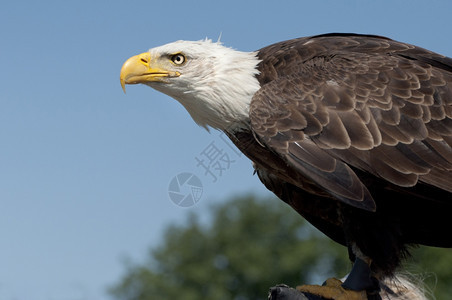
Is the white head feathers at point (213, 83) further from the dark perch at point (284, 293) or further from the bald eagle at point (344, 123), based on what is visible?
the dark perch at point (284, 293)

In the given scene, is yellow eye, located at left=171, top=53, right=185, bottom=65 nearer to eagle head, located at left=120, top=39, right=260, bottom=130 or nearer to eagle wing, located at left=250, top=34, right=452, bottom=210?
eagle head, located at left=120, top=39, right=260, bottom=130

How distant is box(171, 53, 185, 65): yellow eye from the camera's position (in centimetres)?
566

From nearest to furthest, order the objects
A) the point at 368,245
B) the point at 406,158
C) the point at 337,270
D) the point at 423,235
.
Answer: the point at 406,158 < the point at 368,245 < the point at 423,235 < the point at 337,270

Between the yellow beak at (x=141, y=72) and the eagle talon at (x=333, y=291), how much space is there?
7.25 feet

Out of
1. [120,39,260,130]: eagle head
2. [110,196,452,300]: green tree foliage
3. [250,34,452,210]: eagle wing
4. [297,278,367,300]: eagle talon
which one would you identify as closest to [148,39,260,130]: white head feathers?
[120,39,260,130]: eagle head

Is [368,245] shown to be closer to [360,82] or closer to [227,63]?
[360,82]

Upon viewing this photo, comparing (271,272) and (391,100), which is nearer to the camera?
(391,100)

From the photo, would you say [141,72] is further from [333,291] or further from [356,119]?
[333,291]

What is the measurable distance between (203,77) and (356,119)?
4.46 ft

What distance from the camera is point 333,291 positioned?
18.3 feet

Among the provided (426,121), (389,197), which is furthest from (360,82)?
(389,197)

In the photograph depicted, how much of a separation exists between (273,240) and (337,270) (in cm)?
503

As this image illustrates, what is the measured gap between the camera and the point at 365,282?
216 inches

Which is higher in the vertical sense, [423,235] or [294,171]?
[294,171]
